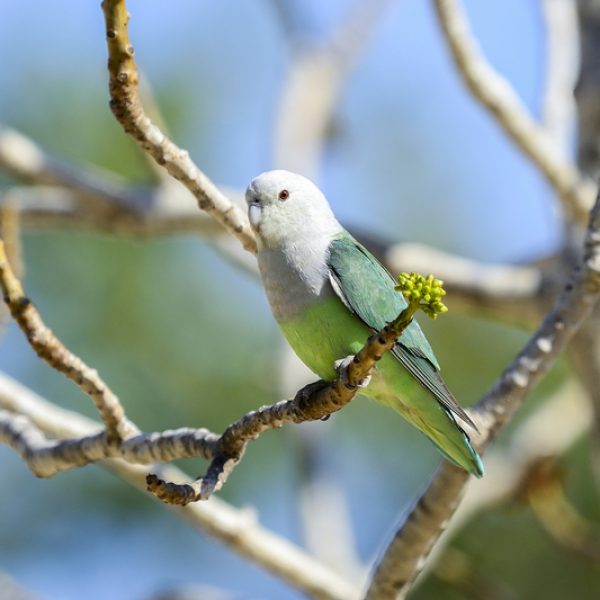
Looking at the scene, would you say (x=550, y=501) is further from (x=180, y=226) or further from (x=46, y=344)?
(x=46, y=344)

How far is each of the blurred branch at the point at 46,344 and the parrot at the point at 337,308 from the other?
2.44ft

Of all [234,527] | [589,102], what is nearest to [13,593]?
[234,527]

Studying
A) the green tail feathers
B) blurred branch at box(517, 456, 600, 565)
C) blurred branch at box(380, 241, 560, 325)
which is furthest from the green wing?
blurred branch at box(517, 456, 600, 565)

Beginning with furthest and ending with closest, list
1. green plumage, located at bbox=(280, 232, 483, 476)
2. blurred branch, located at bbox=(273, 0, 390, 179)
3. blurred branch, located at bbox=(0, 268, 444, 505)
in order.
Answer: blurred branch, located at bbox=(273, 0, 390, 179) < green plumage, located at bbox=(280, 232, 483, 476) < blurred branch, located at bbox=(0, 268, 444, 505)

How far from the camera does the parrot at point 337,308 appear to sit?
12.4 feet

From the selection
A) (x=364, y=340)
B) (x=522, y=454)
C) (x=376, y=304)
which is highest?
(x=522, y=454)

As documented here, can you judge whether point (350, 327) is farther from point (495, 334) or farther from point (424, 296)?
point (495, 334)

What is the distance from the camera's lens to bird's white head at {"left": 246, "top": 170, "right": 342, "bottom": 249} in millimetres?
3979

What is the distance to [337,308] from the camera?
380 centimetres

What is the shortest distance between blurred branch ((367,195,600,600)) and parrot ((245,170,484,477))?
152 mm

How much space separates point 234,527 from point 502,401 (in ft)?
4.98

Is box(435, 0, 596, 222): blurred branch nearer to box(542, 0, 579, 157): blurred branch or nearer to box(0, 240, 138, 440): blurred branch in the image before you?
box(542, 0, 579, 157): blurred branch

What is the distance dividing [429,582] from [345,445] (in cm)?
170

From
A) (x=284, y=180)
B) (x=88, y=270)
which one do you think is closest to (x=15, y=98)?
(x=88, y=270)
